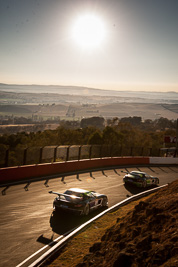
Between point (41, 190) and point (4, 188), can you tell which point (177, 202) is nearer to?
point (41, 190)

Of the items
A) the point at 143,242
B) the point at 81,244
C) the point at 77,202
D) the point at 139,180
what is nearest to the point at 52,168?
the point at 139,180

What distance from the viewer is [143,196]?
1636cm

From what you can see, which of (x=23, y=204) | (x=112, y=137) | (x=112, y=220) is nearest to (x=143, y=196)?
(x=112, y=220)

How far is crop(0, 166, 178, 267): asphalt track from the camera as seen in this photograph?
336 inches

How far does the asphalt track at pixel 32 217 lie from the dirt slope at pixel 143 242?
2419 mm

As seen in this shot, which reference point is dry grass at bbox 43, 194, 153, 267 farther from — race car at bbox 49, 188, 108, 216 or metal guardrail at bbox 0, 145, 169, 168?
metal guardrail at bbox 0, 145, 169, 168

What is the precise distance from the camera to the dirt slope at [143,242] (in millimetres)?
5535

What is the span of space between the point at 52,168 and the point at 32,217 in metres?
11.0

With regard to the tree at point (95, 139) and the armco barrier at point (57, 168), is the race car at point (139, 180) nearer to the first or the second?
the armco barrier at point (57, 168)

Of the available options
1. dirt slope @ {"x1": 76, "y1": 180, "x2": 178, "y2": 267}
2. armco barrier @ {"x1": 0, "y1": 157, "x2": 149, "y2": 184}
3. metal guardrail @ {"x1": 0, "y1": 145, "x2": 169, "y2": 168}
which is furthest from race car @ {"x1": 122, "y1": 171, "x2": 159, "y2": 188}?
dirt slope @ {"x1": 76, "y1": 180, "x2": 178, "y2": 267}

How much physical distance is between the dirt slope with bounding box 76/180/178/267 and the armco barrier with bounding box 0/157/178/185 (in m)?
11.7

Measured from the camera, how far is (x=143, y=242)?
6.20 meters

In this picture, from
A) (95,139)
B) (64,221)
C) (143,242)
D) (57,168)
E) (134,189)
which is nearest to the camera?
(143,242)

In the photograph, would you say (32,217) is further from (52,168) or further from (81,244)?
(52,168)
